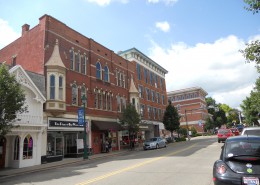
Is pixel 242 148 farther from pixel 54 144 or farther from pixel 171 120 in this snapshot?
pixel 171 120

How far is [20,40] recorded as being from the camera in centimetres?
2786

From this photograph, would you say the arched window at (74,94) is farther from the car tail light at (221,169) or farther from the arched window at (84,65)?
the car tail light at (221,169)

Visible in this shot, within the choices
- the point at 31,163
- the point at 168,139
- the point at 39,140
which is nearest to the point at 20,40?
the point at 39,140

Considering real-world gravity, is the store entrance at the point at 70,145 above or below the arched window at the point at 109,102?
below

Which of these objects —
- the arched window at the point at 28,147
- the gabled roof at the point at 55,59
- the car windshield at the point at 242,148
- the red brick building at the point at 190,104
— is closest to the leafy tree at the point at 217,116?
the red brick building at the point at 190,104

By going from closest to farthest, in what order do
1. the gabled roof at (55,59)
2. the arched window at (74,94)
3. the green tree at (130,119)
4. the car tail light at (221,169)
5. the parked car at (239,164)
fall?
the parked car at (239,164)
the car tail light at (221,169)
the gabled roof at (55,59)
the arched window at (74,94)
the green tree at (130,119)

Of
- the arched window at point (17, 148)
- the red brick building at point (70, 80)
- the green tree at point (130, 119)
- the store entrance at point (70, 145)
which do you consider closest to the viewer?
the arched window at point (17, 148)

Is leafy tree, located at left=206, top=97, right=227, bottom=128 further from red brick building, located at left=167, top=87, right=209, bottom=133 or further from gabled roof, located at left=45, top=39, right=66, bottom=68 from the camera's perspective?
gabled roof, located at left=45, top=39, right=66, bottom=68

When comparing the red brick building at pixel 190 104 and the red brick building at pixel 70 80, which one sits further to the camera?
the red brick building at pixel 190 104

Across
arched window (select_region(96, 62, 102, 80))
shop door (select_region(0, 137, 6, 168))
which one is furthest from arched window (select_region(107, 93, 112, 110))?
shop door (select_region(0, 137, 6, 168))

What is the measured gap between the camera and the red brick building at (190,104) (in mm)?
83625

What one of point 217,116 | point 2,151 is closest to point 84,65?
point 2,151

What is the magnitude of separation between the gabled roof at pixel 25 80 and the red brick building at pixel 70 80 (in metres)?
1.84

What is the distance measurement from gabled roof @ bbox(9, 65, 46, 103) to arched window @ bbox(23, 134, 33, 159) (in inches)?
129
